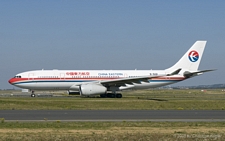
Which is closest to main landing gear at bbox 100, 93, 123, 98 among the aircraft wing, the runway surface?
the aircraft wing

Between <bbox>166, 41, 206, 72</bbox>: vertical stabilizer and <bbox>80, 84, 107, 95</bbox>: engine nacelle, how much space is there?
490 inches

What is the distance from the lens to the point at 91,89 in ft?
160

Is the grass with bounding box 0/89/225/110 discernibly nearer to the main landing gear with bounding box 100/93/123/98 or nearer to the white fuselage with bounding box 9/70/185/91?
the white fuselage with bounding box 9/70/185/91

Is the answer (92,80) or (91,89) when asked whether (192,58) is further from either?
(91,89)

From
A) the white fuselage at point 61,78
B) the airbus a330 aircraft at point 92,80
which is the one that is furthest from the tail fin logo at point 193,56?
the white fuselage at point 61,78

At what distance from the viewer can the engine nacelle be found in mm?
48719

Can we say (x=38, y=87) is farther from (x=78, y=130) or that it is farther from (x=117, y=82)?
(x=78, y=130)

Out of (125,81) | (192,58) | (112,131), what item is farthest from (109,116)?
(192,58)

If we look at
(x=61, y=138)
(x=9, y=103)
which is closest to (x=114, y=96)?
(x=9, y=103)

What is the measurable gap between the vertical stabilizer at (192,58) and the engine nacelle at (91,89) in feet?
40.8

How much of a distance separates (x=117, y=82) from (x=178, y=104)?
13.0 m

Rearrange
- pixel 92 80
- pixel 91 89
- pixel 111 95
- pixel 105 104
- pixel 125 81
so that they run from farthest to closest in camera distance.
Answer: pixel 92 80 < pixel 111 95 < pixel 125 81 < pixel 91 89 < pixel 105 104

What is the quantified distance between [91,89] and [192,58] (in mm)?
16975

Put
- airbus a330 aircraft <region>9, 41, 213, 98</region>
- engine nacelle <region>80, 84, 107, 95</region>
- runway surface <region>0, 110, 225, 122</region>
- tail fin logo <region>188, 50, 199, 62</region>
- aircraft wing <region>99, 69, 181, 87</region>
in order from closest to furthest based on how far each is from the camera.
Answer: runway surface <region>0, 110, 225, 122</region> → engine nacelle <region>80, 84, 107, 95</region> → aircraft wing <region>99, 69, 181, 87</region> → airbus a330 aircraft <region>9, 41, 213, 98</region> → tail fin logo <region>188, 50, 199, 62</region>
